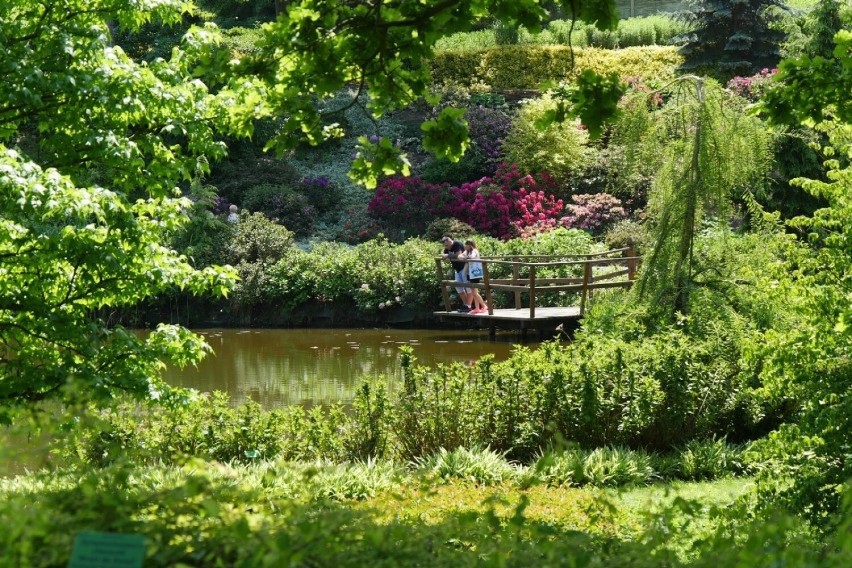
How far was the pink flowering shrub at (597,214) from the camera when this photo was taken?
2564 cm

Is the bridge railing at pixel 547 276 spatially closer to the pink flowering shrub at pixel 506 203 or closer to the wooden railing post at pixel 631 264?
the wooden railing post at pixel 631 264

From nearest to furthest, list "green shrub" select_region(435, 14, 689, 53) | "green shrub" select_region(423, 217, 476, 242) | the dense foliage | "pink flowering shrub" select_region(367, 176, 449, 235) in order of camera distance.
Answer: "green shrub" select_region(423, 217, 476, 242) < "pink flowering shrub" select_region(367, 176, 449, 235) < the dense foliage < "green shrub" select_region(435, 14, 689, 53)

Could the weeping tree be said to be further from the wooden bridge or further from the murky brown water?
the wooden bridge

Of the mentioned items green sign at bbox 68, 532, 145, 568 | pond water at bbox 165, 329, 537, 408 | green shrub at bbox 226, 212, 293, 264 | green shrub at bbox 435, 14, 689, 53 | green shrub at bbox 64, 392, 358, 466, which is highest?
green shrub at bbox 435, 14, 689, 53

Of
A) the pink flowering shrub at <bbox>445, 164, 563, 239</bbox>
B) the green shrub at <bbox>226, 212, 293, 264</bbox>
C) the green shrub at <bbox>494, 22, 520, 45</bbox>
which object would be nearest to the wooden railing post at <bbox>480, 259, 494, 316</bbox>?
the green shrub at <bbox>226, 212, 293, 264</bbox>

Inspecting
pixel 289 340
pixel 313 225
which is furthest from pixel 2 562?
pixel 313 225

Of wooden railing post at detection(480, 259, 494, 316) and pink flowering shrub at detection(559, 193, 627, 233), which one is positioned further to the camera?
pink flowering shrub at detection(559, 193, 627, 233)

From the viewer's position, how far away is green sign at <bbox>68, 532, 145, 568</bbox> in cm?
299

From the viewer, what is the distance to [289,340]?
70.6 ft

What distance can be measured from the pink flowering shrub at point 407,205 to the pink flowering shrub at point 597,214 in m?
3.32

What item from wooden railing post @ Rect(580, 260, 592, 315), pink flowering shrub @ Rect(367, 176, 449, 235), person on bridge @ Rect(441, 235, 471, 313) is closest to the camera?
wooden railing post @ Rect(580, 260, 592, 315)

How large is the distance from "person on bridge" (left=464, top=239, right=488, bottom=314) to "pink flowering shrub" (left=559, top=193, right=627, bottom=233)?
237 inches

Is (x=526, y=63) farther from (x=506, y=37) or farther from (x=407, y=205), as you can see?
(x=407, y=205)

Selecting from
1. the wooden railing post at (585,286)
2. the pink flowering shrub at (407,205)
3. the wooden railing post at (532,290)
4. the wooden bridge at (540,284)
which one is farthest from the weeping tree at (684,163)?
the pink flowering shrub at (407,205)
